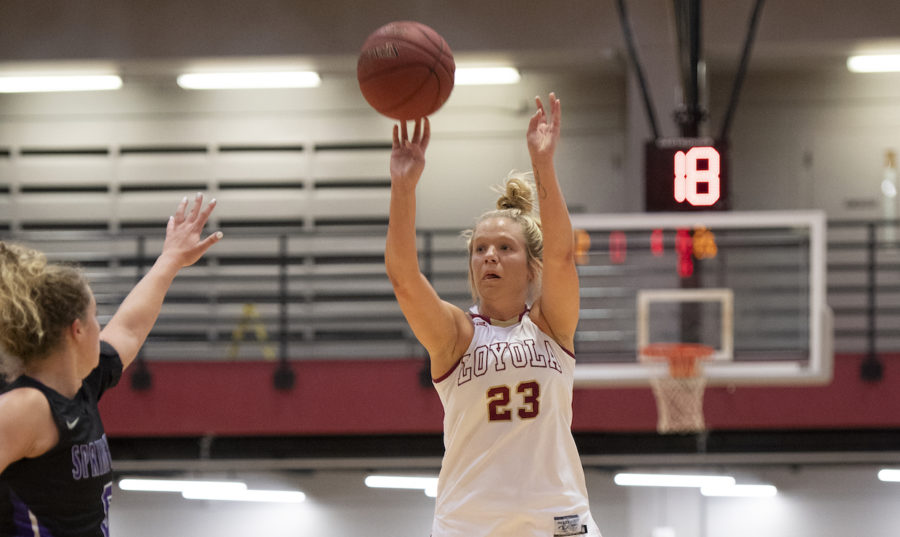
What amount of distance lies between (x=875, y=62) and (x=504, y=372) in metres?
8.73

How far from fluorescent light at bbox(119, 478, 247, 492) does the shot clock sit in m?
3.64

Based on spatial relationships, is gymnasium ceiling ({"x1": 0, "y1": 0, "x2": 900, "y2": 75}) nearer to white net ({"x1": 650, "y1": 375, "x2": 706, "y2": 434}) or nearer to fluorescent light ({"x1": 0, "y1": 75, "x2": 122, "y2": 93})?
fluorescent light ({"x1": 0, "y1": 75, "x2": 122, "y2": 93})

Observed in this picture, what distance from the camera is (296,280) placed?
10469 millimetres

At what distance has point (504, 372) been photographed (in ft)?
7.76

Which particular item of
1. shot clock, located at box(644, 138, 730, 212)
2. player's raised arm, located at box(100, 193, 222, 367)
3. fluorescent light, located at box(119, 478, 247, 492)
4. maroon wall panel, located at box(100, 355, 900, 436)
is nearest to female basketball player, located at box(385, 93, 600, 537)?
player's raised arm, located at box(100, 193, 222, 367)

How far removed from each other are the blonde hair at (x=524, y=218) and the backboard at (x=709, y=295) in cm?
396

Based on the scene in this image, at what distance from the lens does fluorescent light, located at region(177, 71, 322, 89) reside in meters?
9.88

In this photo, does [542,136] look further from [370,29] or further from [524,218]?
[370,29]

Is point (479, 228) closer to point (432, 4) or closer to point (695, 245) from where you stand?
point (695, 245)

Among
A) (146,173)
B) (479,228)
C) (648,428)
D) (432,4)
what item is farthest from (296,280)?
(479,228)

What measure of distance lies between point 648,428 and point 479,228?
19.1ft

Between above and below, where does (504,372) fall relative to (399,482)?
above

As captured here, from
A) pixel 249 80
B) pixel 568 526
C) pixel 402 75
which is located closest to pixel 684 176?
pixel 402 75

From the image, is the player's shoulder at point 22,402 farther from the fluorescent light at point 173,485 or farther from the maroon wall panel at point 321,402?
the maroon wall panel at point 321,402
